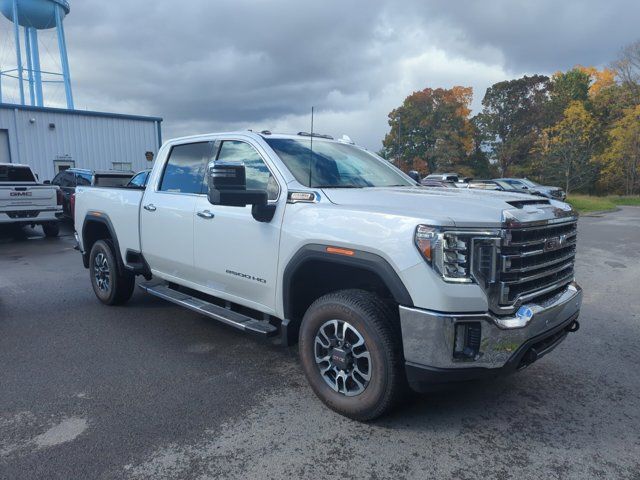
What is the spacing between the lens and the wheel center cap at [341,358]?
3.25 meters

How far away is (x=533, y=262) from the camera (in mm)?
3098

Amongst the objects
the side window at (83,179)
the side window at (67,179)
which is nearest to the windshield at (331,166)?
the side window at (83,179)

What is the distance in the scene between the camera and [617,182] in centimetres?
4622

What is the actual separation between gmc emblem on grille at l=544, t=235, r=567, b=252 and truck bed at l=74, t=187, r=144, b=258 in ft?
13.4

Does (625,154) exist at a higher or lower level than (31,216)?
higher

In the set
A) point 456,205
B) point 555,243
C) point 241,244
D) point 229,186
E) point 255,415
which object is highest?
point 229,186

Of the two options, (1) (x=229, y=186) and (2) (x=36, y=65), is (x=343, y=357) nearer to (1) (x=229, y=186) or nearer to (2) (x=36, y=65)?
(1) (x=229, y=186)

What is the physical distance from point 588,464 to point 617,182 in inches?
2034

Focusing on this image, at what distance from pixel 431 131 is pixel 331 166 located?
5604 cm

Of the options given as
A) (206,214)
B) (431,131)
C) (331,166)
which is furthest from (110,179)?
(431,131)

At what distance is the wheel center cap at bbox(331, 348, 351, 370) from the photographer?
3252mm

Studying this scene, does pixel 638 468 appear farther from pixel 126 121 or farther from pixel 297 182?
pixel 126 121

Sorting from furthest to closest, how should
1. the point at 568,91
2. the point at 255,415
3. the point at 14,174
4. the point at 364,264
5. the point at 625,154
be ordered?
1. the point at 568,91
2. the point at 625,154
3. the point at 14,174
4. the point at 255,415
5. the point at 364,264

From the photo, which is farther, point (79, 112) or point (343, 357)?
point (79, 112)
